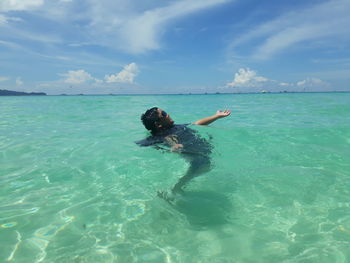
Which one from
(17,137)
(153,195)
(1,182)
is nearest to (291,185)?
(153,195)

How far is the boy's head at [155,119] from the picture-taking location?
18.0 feet

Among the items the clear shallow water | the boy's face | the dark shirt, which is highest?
the boy's face

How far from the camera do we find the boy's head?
5496 millimetres

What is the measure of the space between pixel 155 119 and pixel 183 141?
779 mm

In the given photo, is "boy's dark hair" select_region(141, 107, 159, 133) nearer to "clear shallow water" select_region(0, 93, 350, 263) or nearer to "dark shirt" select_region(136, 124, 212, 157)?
"dark shirt" select_region(136, 124, 212, 157)

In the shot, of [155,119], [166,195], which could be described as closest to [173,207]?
[166,195]

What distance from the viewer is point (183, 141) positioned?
5504 millimetres

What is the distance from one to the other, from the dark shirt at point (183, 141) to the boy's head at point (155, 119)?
0.13m

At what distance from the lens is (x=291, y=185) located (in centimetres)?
439

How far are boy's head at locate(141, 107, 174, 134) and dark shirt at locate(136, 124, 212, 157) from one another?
0.43ft

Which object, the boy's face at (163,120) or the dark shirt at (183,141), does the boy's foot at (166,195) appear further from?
the boy's face at (163,120)

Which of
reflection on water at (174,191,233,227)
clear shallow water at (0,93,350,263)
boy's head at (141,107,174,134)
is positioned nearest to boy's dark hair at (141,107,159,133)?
boy's head at (141,107,174,134)

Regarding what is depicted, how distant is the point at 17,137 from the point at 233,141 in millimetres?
7431

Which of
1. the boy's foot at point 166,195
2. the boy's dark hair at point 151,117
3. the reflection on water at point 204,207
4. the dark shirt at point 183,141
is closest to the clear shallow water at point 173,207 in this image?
the reflection on water at point 204,207
